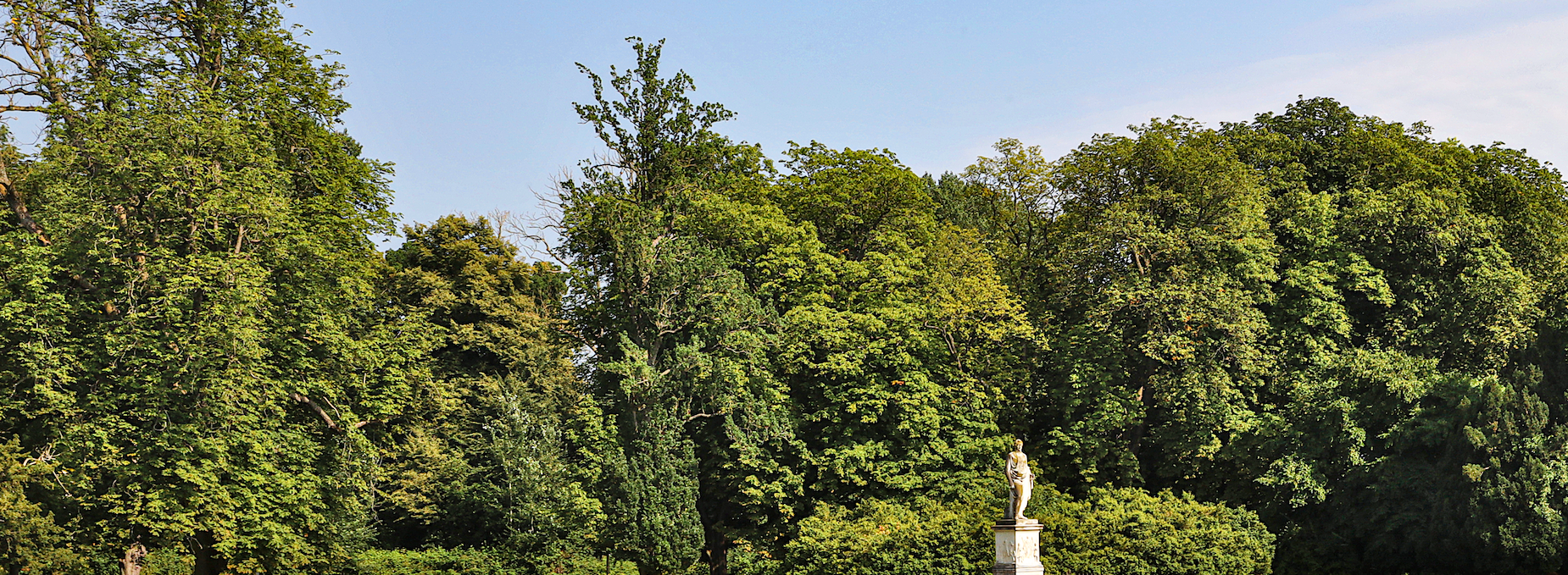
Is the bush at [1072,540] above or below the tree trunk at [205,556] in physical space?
above

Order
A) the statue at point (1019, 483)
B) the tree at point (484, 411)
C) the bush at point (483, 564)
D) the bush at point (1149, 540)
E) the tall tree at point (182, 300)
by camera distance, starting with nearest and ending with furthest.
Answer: the statue at point (1019, 483), the tall tree at point (182, 300), the bush at point (1149, 540), the bush at point (483, 564), the tree at point (484, 411)

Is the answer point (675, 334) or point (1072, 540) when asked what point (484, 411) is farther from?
point (1072, 540)

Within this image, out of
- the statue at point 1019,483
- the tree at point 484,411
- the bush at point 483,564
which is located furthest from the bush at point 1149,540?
the bush at point 483,564

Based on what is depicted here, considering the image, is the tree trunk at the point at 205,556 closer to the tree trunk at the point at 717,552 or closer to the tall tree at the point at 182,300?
the tall tree at the point at 182,300

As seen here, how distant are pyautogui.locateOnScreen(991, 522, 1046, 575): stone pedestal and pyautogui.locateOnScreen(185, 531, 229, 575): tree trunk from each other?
13.9 meters

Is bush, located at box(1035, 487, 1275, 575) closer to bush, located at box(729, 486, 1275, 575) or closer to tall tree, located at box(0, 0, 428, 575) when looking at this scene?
bush, located at box(729, 486, 1275, 575)

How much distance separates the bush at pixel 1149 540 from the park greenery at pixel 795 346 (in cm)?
8

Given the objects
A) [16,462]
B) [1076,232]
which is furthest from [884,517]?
[16,462]

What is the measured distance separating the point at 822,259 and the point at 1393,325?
1224 centimetres

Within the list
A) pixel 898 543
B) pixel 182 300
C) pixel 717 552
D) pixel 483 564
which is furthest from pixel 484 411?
pixel 898 543

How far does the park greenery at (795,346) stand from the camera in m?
21.5

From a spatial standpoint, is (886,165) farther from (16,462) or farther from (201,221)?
(16,462)

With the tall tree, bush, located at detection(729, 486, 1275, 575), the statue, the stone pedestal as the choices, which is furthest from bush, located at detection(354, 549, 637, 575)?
the statue

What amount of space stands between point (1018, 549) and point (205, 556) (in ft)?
48.3
